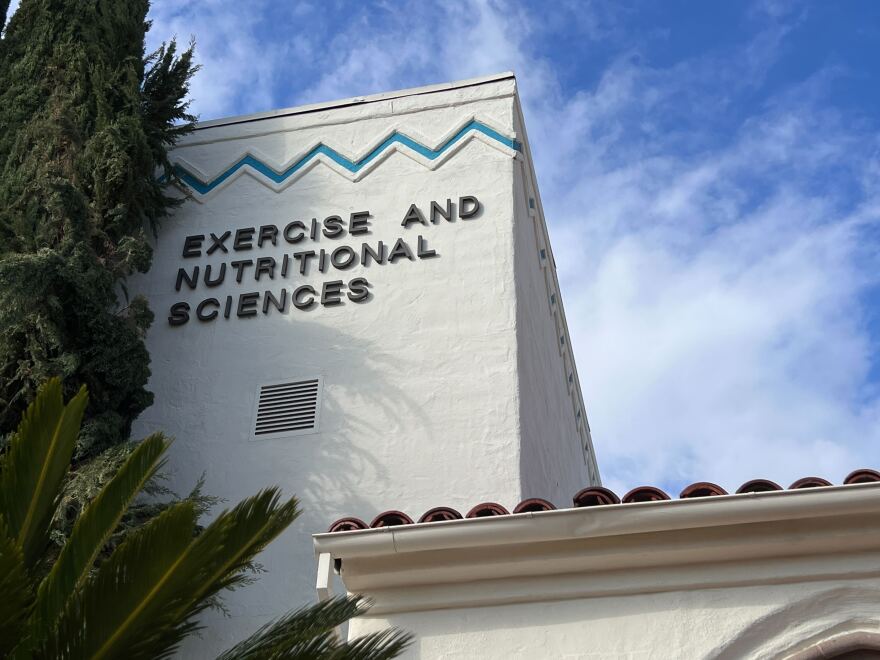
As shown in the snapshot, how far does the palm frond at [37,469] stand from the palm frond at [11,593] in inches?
23.9

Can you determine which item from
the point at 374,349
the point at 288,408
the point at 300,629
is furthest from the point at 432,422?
the point at 300,629

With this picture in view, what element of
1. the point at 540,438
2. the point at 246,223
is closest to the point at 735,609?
the point at 540,438

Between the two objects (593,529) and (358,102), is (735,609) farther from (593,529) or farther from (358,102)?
(358,102)

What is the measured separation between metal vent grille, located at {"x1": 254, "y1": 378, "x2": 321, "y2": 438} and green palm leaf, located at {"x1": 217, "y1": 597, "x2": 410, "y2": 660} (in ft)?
16.5

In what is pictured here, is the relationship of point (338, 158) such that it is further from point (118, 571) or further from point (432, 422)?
point (118, 571)

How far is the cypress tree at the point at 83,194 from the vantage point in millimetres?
10031

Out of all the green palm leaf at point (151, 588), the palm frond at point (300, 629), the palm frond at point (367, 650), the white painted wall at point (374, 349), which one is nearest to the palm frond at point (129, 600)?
the green palm leaf at point (151, 588)

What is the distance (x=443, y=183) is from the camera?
1252 cm

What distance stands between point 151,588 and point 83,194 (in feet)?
22.5

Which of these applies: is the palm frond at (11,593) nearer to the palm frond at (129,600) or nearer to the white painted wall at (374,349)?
the palm frond at (129,600)

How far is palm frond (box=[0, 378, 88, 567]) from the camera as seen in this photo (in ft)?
19.1

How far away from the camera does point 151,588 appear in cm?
532

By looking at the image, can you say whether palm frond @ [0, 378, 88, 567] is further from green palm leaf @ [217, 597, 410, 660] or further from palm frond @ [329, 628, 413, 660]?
palm frond @ [329, 628, 413, 660]

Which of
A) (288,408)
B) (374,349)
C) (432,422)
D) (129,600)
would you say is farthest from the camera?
(374,349)
